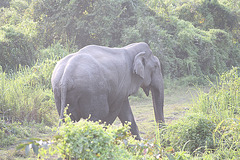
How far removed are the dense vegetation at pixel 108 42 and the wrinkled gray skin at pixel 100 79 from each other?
1.03m

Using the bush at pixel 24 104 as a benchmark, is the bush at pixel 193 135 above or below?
below

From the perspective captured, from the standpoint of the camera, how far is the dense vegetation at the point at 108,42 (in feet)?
22.3

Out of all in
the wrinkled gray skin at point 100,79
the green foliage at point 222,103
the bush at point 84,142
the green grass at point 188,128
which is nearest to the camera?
the bush at point 84,142

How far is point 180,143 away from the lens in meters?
5.05

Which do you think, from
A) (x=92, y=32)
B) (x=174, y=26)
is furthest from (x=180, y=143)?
(x=174, y=26)

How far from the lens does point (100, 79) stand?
193 inches

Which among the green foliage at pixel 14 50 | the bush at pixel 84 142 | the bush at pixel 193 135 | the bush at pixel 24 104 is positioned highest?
the green foliage at pixel 14 50

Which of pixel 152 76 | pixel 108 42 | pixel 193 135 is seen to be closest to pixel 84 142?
pixel 193 135

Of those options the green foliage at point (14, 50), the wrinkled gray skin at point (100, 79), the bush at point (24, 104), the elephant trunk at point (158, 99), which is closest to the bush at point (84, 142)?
the wrinkled gray skin at point (100, 79)

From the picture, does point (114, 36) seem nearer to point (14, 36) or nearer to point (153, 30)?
point (153, 30)

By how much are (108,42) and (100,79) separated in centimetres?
824

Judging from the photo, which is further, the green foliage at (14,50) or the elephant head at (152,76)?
the green foliage at (14,50)

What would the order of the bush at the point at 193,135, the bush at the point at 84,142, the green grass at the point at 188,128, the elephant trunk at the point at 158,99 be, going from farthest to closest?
the elephant trunk at the point at 158,99, the bush at the point at 193,135, the green grass at the point at 188,128, the bush at the point at 84,142

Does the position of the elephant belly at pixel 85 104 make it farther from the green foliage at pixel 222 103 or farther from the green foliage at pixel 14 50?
the green foliage at pixel 14 50
